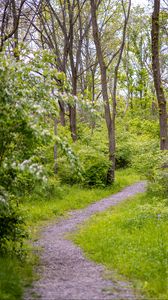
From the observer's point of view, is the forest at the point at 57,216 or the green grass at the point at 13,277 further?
the forest at the point at 57,216

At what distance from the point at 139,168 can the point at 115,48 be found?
1805 centimetres

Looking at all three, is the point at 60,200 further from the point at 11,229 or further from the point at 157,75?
the point at 11,229

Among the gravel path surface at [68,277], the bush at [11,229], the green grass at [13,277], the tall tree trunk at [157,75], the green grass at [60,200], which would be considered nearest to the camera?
the green grass at [13,277]

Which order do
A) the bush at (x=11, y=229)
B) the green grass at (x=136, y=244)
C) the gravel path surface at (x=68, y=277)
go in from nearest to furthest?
the gravel path surface at (x=68, y=277) < the green grass at (x=136, y=244) < the bush at (x=11, y=229)

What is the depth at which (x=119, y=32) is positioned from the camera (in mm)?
31641

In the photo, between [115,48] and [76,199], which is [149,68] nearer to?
[115,48]

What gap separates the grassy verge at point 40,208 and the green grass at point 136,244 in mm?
1540

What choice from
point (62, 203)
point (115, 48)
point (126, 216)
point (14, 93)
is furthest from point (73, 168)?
point (115, 48)

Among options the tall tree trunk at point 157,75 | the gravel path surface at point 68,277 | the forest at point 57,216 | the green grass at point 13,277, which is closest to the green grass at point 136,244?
the forest at point 57,216

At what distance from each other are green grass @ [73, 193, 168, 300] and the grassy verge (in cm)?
154

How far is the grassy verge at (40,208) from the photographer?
6.60 meters

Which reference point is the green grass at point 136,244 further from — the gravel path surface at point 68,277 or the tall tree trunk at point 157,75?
the tall tree trunk at point 157,75

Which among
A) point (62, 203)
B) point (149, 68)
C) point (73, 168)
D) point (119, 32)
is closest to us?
point (73, 168)

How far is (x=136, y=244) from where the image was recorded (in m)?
8.86
